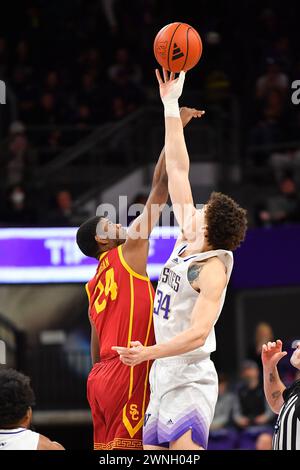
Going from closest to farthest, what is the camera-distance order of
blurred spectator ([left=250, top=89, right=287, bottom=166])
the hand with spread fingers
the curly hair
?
the curly hair
the hand with spread fingers
blurred spectator ([left=250, top=89, right=287, bottom=166])

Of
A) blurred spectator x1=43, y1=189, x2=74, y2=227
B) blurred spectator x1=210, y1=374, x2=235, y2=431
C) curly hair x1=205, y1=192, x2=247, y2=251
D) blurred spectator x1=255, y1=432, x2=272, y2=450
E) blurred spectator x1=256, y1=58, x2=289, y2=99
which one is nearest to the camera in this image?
curly hair x1=205, y1=192, x2=247, y2=251

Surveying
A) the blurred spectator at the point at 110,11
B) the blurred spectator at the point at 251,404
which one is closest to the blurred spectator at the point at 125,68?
the blurred spectator at the point at 110,11

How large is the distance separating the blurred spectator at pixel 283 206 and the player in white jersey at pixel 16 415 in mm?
7779

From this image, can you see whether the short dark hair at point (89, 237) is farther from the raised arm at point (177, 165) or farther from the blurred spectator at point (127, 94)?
the blurred spectator at point (127, 94)

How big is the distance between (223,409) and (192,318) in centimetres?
694

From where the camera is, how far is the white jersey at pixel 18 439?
17.3ft

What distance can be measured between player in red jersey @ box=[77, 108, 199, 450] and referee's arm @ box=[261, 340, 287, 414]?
2.14ft

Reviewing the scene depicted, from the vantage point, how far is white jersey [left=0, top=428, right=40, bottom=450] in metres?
5.29

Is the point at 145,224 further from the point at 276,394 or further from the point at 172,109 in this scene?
the point at 276,394

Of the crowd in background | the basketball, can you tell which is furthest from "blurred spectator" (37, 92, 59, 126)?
the basketball

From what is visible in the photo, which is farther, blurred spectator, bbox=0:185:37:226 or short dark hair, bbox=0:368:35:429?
blurred spectator, bbox=0:185:37:226

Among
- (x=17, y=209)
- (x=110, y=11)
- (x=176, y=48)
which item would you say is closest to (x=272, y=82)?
(x=110, y=11)

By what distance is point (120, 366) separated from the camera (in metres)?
6.11

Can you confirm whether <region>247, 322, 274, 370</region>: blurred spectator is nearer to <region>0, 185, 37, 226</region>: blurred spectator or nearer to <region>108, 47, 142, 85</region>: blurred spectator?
<region>0, 185, 37, 226</region>: blurred spectator
